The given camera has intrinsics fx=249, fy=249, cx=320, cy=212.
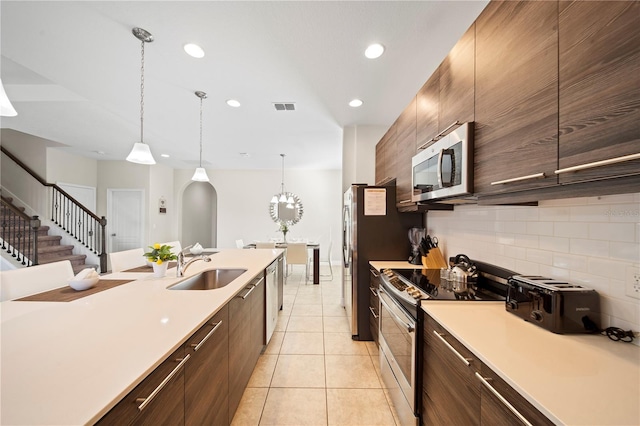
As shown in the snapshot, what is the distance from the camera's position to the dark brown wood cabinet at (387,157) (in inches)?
106

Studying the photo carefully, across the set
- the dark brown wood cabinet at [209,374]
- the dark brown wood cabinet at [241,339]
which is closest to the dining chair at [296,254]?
the dark brown wood cabinet at [241,339]

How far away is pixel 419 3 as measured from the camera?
5.25ft

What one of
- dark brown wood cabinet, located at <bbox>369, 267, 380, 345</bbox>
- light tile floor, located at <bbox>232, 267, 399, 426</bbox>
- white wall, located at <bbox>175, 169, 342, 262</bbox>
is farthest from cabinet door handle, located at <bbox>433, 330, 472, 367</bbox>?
white wall, located at <bbox>175, 169, 342, 262</bbox>

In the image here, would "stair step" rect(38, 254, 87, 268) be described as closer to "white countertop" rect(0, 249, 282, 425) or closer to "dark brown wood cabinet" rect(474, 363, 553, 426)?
"white countertop" rect(0, 249, 282, 425)

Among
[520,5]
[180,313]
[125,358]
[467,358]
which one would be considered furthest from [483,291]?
[125,358]

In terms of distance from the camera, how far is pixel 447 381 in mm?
1154

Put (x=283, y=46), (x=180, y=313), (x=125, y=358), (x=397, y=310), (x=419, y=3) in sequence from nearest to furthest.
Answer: (x=125, y=358) → (x=180, y=313) → (x=419, y=3) → (x=397, y=310) → (x=283, y=46)

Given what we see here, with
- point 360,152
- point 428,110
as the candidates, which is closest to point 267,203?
point 360,152

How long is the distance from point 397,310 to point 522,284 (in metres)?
0.75

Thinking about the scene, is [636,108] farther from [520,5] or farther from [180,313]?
[180,313]

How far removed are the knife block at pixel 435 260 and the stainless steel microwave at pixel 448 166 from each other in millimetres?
704

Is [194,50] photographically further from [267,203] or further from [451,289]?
[267,203]

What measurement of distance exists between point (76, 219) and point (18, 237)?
128 centimetres

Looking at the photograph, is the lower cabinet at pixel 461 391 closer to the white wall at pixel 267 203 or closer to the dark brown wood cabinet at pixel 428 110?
the dark brown wood cabinet at pixel 428 110
